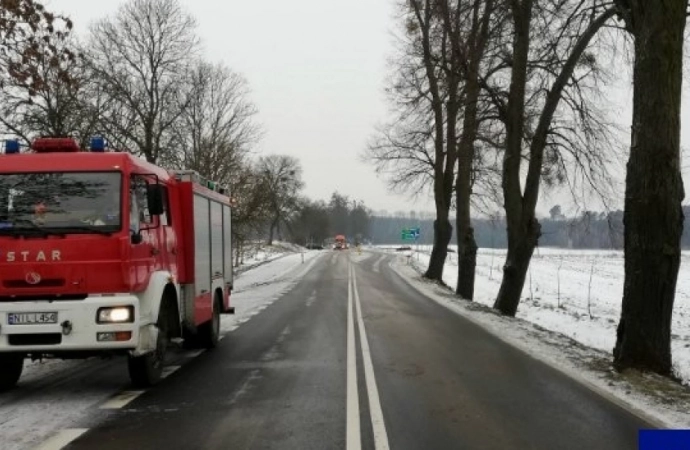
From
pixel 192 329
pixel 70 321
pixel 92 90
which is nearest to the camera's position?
pixel 70 321

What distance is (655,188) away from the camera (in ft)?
30.9

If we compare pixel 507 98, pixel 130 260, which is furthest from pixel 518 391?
pixel 507 98

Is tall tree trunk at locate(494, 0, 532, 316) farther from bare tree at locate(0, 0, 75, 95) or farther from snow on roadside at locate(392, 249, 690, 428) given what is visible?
bare tree at locate(0, 0, 75, 95)

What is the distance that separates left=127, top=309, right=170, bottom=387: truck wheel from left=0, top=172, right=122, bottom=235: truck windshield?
1.61 metres

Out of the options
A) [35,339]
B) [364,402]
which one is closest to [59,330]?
[35,339]

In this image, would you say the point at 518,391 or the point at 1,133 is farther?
the point at 1,133

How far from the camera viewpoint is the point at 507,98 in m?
20.0

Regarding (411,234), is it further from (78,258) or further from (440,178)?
(78,258)

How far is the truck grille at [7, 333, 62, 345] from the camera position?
7.53 m

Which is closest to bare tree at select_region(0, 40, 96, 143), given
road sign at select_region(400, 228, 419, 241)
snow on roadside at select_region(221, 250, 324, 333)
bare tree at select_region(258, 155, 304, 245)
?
snow on roadside at select_region(221, 250, 324, 333)

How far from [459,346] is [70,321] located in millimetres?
6864

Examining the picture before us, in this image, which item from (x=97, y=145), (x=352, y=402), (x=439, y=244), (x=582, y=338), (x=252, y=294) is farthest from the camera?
(x=439, y=244)

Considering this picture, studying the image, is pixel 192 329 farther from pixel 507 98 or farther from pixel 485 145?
pixel 485 145

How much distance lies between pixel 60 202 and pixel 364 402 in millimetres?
4063
